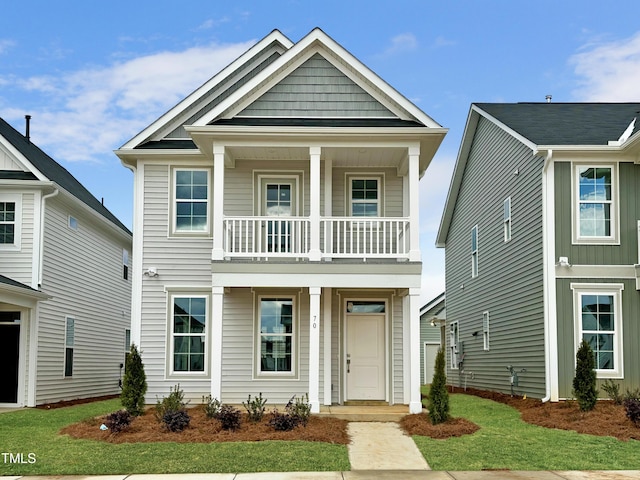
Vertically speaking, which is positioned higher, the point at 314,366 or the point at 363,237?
the point at 363,237

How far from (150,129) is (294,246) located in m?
4.30

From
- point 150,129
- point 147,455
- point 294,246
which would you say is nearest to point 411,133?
point 294,246

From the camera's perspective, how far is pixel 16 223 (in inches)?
742

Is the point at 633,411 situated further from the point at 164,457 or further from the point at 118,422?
the point at 118,422

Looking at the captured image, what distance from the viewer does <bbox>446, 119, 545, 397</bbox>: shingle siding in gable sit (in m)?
17.7

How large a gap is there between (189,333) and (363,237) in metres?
4.41

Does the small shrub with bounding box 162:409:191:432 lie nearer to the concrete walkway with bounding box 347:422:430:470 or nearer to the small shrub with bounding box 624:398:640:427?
the concrete walkway with bounding box 347:422:430:470

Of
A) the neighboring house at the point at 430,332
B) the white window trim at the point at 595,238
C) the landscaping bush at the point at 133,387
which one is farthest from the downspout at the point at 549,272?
the neighboring house at the point at 430,332

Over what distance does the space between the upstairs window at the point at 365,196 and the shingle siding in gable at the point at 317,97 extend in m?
1.82

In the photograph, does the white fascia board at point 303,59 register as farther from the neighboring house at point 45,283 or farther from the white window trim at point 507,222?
the neighboring house at point 45,283

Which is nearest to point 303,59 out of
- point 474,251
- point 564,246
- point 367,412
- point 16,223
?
point 564,246

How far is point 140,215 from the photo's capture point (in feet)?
55.8

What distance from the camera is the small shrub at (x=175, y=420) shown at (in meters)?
12.6

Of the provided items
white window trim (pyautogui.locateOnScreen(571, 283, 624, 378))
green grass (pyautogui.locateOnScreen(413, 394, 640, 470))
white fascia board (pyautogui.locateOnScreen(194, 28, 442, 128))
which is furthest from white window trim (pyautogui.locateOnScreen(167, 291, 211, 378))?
white window trim (pyautogui.locateOnScreen(571, 283, 624, 378))
